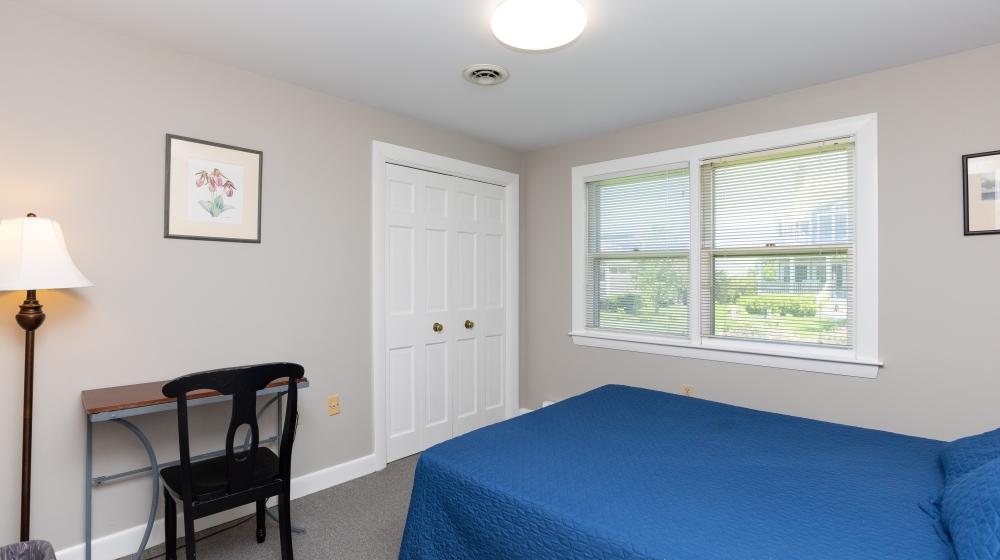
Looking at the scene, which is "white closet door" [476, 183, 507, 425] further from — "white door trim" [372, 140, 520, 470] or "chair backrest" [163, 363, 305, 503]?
"chair backrest" [163, 363, 305, 503]

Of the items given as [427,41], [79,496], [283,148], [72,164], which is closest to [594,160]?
[427,41]

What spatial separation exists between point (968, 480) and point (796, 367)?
170 centimetres

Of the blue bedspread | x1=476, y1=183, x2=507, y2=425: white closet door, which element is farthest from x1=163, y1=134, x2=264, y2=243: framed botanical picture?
x1=476, y1=183, x2=507, y2=425: white closet door

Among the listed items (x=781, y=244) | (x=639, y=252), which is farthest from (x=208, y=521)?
(x=781, y=244)

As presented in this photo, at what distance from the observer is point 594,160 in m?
3.84

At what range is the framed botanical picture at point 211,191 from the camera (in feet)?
7.88

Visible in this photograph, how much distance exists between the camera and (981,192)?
7.72 feet

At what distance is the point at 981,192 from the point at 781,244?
0.90m

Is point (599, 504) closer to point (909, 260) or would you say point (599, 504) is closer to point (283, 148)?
point (909, 260)

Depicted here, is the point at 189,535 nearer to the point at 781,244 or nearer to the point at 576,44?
the point at 576,44

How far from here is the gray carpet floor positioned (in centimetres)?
230

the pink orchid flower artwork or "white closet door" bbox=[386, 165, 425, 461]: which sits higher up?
the pink orchid flower artwork

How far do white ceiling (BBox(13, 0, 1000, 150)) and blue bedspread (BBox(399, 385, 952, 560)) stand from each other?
176 centimetres

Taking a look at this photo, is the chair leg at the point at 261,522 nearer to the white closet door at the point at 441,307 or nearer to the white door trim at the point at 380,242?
the white door trim at the point at 380,242
